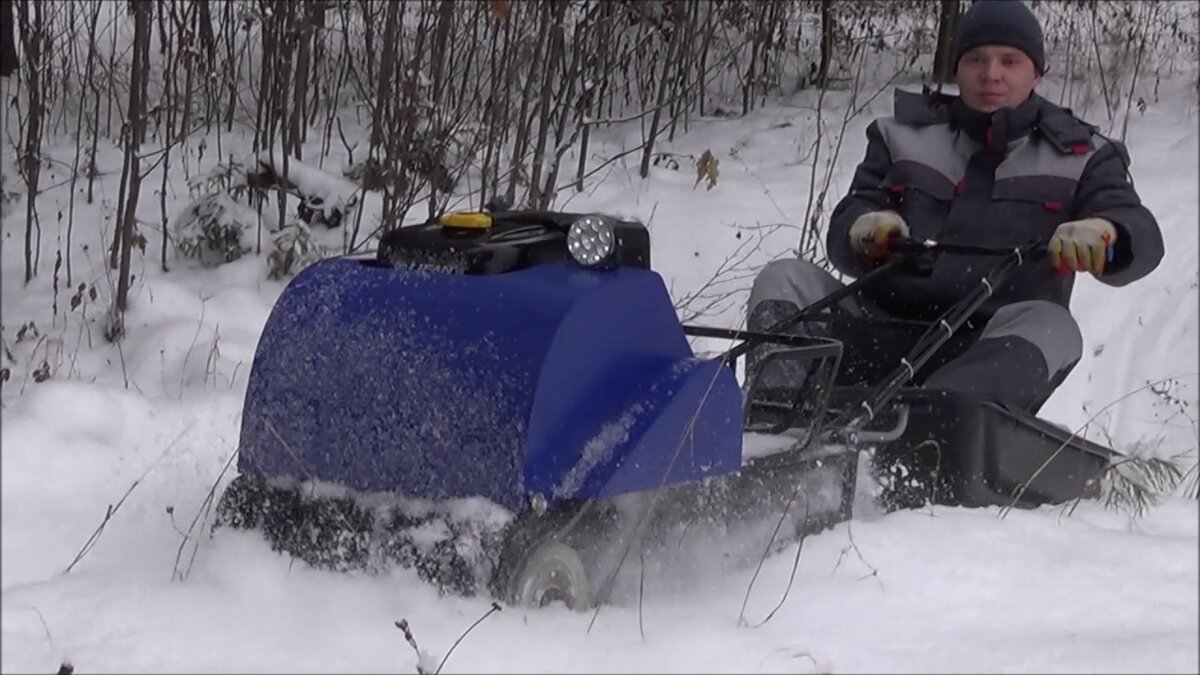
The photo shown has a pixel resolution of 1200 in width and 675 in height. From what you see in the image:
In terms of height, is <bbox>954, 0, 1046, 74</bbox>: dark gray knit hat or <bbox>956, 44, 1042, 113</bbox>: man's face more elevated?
<bbox>954, 0, 1046, 74</bbox>: dark gray knit hat

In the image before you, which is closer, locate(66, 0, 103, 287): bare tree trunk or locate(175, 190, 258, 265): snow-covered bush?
locate(66, 0, 103, 287): bare tree trunk

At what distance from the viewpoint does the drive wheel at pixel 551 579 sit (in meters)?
2.35

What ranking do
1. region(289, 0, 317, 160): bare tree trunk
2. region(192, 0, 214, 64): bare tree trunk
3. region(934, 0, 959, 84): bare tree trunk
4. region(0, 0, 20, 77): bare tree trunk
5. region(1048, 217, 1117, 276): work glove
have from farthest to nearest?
region(934, 0, 959, 84): bare tree trunk → region(192, 0, 214, 64): bare tree trunk → region(0, 0, 20, 77): bare tree trunk → region(289, 0, 317, 160): bare tree trunk → region(1048, 217, 1117, 276): work glove

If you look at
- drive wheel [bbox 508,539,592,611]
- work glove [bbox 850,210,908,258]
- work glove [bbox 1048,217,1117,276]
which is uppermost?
work glove [bbox 1048,217,1117,276]

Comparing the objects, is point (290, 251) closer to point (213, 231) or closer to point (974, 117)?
point (213, 231)

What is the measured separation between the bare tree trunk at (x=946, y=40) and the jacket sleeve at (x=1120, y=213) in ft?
14.9

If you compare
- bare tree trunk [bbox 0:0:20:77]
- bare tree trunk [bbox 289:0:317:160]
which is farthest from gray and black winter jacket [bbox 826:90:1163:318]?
bare tree trunk [bbox 0:0:20:77]

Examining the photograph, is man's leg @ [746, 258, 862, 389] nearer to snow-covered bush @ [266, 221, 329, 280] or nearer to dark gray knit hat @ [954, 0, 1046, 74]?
dark gray knit hat @ [954, 0, 1046, 74]

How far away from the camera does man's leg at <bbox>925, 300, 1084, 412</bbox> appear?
342 cm

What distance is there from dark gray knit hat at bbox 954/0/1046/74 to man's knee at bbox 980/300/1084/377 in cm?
71

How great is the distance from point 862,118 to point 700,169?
1.99 m

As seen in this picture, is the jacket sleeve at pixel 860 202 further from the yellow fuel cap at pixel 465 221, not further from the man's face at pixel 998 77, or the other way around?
the yellow fuel cap at pixel 465 221

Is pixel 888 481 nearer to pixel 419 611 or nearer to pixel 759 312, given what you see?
pixel 759 312

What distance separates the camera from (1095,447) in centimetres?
368
